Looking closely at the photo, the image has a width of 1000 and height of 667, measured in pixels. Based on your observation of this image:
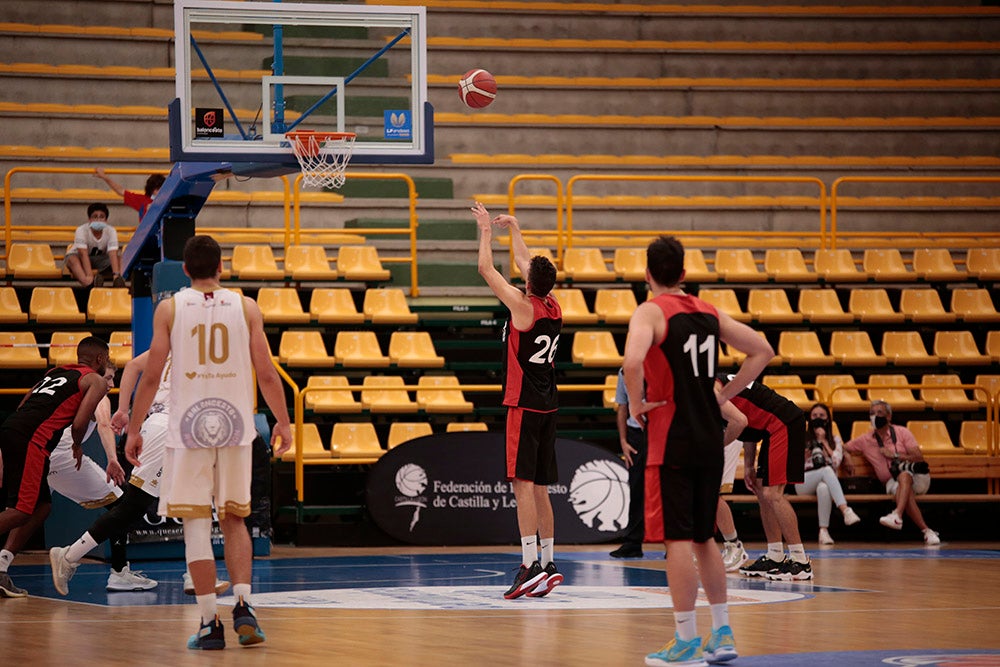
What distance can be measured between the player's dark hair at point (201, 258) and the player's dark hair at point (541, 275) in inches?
112

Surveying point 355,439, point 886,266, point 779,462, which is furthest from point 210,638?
point 886,266

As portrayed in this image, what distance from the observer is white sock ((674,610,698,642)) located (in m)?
6.91

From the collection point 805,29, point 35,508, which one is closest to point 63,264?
point 35,508

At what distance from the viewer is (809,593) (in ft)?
33.9

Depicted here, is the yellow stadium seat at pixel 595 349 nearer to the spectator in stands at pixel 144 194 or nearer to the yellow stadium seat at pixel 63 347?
the spectator in stands at pixel 144 194

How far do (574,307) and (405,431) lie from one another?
2968 mm

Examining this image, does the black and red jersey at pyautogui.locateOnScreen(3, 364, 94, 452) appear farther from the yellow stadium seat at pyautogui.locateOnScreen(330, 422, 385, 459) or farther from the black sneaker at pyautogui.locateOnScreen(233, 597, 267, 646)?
the yellow stadium seat at pyautogui.locateOnScreen(330, 422, 385, 459)

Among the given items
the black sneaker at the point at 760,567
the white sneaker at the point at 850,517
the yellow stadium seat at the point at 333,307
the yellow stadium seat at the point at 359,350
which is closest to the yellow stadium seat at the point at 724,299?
the white sneaker at the point at 850,517

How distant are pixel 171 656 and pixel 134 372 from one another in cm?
274

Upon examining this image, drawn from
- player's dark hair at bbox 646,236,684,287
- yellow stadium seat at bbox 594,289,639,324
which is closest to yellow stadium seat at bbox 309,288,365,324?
yellow stadium seat at bbox 594,289,639,324

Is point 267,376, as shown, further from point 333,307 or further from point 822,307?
point 822,307

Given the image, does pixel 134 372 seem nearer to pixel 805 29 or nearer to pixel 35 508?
pixel 35 508

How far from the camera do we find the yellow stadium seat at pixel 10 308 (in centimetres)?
1619

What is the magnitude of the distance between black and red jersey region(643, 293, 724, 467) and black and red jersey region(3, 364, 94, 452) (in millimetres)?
5228
